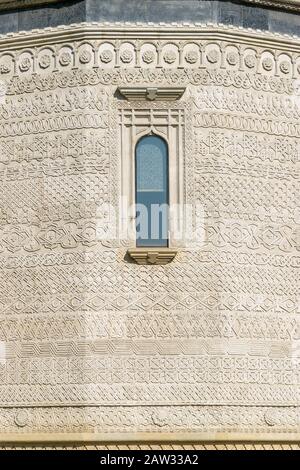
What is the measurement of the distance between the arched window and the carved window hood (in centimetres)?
45

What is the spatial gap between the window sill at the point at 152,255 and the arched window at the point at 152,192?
0.23 meters

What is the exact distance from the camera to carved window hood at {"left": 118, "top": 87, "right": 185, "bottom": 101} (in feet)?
59.4

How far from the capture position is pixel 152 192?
59.6ft

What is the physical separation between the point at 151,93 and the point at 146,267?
198 cm

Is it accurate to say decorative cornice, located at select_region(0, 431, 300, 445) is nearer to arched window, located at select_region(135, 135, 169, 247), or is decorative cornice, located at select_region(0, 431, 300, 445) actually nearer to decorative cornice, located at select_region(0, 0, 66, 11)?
A: arched window, located at select_region(135, 135, 169, 247)

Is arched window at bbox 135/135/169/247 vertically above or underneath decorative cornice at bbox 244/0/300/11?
underneath

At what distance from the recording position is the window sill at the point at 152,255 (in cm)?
1784

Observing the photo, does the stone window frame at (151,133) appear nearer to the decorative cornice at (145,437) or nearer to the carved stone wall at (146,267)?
the carved stone wall at (146,267)

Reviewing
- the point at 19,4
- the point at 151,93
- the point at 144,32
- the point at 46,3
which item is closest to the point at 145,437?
the point at 151,93

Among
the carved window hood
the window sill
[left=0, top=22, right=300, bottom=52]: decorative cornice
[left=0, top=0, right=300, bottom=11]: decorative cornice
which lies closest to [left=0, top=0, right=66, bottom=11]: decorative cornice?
[left=0, top=0, right=300, bottom=11]: decorative cornice

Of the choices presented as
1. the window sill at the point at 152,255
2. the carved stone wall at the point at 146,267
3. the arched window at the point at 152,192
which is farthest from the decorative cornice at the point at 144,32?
the window sill at the point at 152,255
